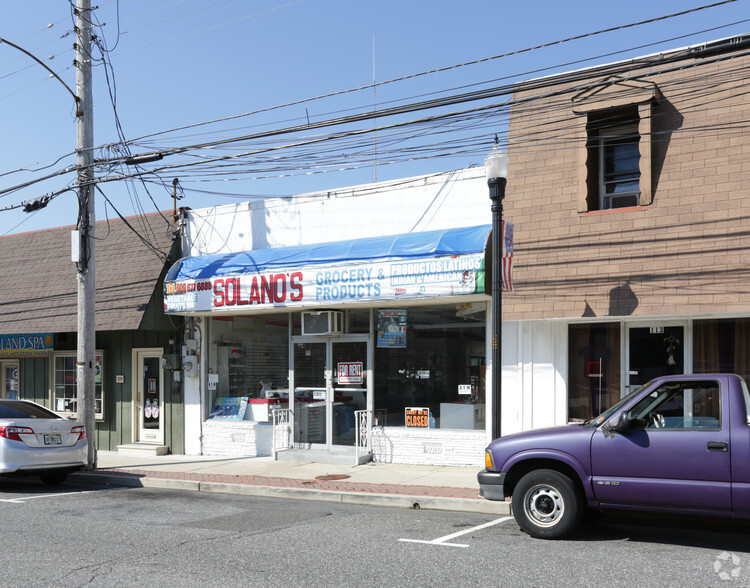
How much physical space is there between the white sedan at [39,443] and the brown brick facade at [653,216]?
757 cm

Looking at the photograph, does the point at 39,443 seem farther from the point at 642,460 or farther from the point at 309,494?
the point at 642,460

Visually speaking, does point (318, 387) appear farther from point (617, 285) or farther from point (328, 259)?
point (617, 285)

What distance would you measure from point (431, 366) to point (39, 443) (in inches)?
265

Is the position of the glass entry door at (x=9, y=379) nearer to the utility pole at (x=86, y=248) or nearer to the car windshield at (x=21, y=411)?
the utility pole at (x=86, y=248)

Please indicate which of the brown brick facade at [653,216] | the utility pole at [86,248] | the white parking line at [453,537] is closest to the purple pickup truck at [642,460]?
the white parking line at [453,537]

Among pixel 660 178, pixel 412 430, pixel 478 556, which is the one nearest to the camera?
pixel 478 556

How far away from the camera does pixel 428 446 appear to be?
45.3ft

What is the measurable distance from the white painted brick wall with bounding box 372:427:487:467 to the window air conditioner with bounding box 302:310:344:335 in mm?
2072

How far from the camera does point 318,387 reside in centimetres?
1547

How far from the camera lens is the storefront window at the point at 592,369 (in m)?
12.2

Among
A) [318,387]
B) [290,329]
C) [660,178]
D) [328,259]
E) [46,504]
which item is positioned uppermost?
[660,178]

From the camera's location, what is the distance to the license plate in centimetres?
1248

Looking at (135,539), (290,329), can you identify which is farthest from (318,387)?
(135,539)

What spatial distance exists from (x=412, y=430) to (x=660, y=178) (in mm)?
6126
